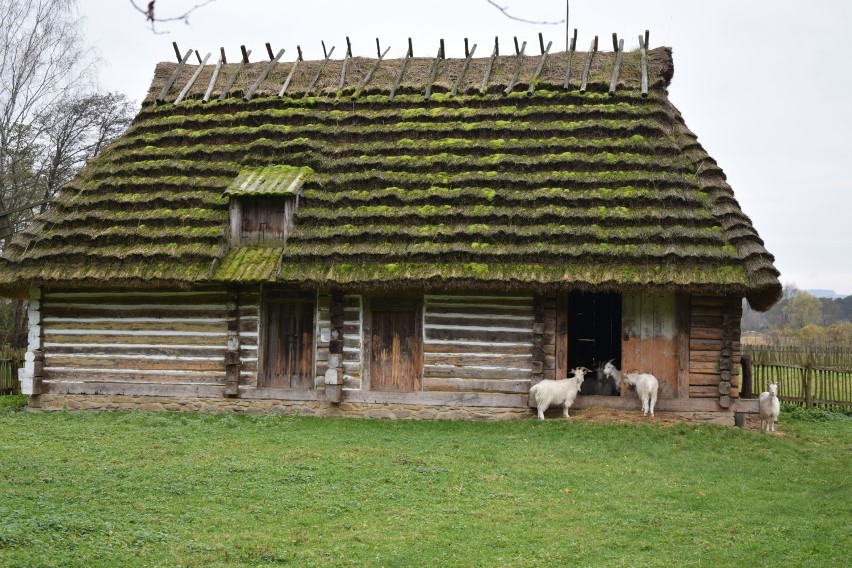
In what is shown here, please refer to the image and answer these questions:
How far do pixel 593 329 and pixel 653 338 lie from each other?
12.0ft

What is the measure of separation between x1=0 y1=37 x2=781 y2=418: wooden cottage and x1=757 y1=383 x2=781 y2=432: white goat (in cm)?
57

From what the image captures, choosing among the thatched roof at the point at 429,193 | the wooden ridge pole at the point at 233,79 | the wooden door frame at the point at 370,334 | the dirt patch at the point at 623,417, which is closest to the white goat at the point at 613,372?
the dirt patch at the point at 623,417

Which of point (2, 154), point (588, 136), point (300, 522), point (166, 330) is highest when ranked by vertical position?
point (2, 154)

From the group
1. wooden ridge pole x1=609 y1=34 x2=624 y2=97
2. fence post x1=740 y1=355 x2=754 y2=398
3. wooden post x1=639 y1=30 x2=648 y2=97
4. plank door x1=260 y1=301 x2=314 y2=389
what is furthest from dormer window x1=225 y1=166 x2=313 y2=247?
fence post x1=740 y1=355 x2=754 y2=398

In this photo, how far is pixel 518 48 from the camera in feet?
63.7

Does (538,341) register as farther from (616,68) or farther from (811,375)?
(811,375)

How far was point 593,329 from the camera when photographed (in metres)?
19.4

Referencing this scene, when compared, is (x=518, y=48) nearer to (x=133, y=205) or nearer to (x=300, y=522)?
(x=133, y=205)

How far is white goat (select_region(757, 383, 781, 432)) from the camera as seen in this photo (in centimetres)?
1523

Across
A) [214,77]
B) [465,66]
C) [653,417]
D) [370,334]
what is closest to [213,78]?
[214,77]

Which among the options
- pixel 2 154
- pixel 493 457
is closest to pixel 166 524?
pixel 493 457

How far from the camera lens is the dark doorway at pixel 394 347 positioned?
16312 mm

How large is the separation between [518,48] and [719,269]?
754 centimetres

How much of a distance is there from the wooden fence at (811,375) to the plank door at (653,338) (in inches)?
166
